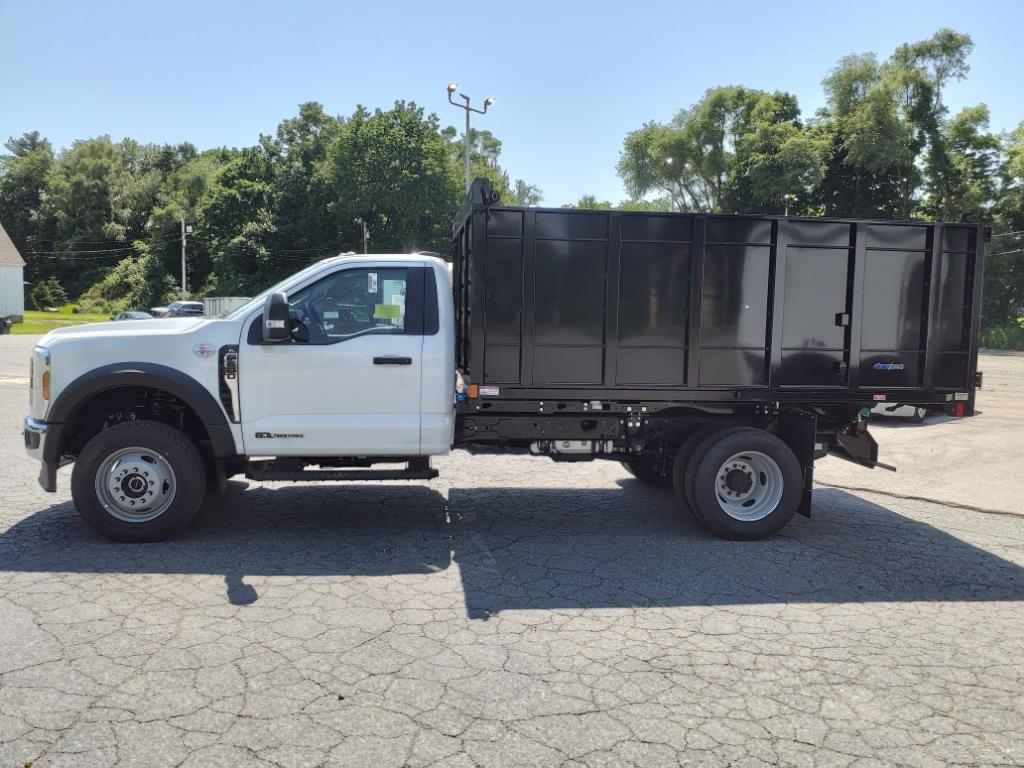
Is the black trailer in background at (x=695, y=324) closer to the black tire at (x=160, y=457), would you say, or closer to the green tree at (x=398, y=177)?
the black tire at (x=160, y=457)

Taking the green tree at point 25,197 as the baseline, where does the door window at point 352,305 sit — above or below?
below

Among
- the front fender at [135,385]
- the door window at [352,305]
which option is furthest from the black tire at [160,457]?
the door window at [352,305]

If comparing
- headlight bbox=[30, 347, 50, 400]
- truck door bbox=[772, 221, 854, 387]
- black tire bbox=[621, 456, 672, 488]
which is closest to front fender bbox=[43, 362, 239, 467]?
headlight bbox=[30, 347, 50, 400]

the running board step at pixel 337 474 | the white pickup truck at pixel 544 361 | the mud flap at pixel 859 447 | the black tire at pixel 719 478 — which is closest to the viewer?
the white pickup truck at pixel 544 361

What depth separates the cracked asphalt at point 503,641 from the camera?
3387 millimetres

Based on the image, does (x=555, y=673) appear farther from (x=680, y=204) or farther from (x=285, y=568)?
(x=680, y=204)

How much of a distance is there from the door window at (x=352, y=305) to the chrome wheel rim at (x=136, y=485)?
4.88 ft

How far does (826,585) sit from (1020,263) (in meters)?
47.7

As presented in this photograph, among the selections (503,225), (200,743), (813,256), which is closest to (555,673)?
(200,743)

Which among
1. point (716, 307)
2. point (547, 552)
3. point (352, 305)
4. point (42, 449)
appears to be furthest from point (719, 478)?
point (42, 449)

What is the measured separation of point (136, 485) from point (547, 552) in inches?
126

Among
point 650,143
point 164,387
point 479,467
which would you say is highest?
point 650,143

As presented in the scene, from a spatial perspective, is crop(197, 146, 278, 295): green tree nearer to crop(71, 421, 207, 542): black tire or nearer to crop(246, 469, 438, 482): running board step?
crop(71, 421, 207, 542): black tire

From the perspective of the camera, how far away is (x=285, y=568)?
18.5 ft
